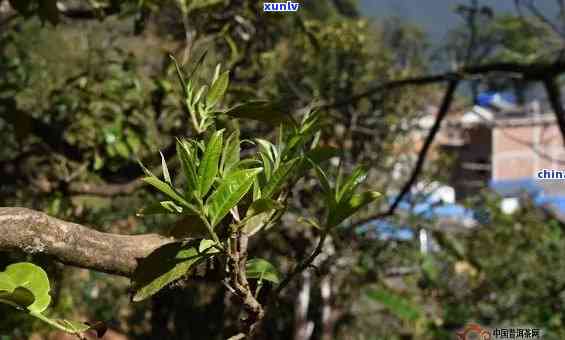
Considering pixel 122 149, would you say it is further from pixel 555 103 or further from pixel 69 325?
pixel 69 325

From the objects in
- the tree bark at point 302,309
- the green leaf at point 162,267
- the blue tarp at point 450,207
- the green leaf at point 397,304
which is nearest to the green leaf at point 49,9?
the green leaf at point 162,267

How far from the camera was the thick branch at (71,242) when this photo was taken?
1.82 ft

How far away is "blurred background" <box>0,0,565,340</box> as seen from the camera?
2072 millimetres

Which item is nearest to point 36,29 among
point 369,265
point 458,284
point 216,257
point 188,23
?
point 369,265

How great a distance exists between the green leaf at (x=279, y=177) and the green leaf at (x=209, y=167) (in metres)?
0.06

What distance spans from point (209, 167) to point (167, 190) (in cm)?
3

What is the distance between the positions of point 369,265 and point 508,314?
83 centimetres

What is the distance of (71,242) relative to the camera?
1.91ft

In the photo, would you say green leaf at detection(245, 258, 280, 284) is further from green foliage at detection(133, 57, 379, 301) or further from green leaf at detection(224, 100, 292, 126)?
green leaf at detection(224, 100, 292, 126)

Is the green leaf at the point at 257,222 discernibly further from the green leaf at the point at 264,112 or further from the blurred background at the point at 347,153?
the blurred background at the point at 347,153

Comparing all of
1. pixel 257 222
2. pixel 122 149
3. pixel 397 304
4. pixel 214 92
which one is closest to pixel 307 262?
pixel 257 222

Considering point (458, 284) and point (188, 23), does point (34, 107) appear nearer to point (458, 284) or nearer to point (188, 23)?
point (188, 23)

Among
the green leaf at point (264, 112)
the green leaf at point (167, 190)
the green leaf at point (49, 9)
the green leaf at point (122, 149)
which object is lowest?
the green leaf at point (122, 149)

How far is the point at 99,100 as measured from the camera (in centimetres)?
221
